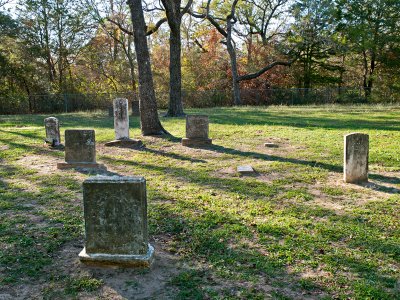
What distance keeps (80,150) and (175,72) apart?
10576mm

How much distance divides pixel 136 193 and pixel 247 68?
3385 cm

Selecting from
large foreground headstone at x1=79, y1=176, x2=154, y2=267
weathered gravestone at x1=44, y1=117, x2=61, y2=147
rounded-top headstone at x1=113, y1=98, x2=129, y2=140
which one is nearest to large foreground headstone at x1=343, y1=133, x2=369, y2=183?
large foreground headstone at x1=79, y1=176, x2=154, y2=267

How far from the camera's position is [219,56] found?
3834 centimetres

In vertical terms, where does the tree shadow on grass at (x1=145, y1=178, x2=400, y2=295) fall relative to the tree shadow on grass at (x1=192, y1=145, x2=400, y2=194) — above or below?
below

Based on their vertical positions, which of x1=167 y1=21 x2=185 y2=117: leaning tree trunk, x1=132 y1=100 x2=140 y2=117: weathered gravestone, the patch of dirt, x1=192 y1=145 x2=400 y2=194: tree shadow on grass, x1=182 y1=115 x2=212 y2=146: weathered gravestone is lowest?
the patch of dirt

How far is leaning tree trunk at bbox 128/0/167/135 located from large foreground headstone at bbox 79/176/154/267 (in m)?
8.65

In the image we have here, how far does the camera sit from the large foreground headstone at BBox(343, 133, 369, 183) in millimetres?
6715

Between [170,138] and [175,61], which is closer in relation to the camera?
[170,138]

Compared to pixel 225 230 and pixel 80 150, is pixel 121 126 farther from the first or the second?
pixel 225 230

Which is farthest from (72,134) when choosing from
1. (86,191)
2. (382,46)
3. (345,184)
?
(382,46)

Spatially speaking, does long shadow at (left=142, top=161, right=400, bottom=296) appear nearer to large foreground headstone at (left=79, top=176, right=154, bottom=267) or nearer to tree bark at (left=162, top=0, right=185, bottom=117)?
large foreground headstone at (left=79, top=176, right=154, bottom=267)

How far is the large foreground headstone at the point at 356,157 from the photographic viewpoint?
6.71 meters

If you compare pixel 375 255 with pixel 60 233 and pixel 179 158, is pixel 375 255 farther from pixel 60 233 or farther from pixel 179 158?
pixel 179 158

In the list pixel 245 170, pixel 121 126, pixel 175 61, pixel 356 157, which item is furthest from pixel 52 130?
pixel 175 61
